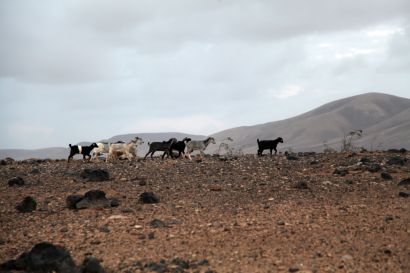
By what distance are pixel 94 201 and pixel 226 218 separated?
132 inches

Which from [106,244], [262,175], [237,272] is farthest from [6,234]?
[262,175]

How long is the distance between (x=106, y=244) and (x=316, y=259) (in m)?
3.57

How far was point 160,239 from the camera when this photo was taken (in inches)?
370

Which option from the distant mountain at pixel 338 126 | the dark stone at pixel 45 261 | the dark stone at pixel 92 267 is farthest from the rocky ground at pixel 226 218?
the distant mountain at pixel 338 126

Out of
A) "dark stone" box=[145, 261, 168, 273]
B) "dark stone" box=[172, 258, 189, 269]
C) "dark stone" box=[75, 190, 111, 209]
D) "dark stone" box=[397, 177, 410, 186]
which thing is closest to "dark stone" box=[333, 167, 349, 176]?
"dark stone" box=[397, 177, 410, 186]

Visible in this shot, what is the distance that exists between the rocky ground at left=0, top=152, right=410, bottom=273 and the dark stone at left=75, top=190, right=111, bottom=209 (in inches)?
1.3

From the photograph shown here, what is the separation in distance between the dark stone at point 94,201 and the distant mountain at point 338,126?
74.5 m

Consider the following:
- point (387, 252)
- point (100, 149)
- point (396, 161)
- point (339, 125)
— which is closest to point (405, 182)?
point (396, 161)

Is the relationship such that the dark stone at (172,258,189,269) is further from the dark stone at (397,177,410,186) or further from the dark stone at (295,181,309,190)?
the dark stone at (397,177,410,186)

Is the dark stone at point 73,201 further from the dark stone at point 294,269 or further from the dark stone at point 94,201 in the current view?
the dark stone at point 294,269

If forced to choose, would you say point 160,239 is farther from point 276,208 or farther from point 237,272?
point 276,208

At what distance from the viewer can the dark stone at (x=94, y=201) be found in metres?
12.2

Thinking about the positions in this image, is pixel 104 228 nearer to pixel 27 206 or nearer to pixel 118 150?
pixel 27 206

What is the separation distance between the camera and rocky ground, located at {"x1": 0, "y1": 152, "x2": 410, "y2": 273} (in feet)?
27.0
